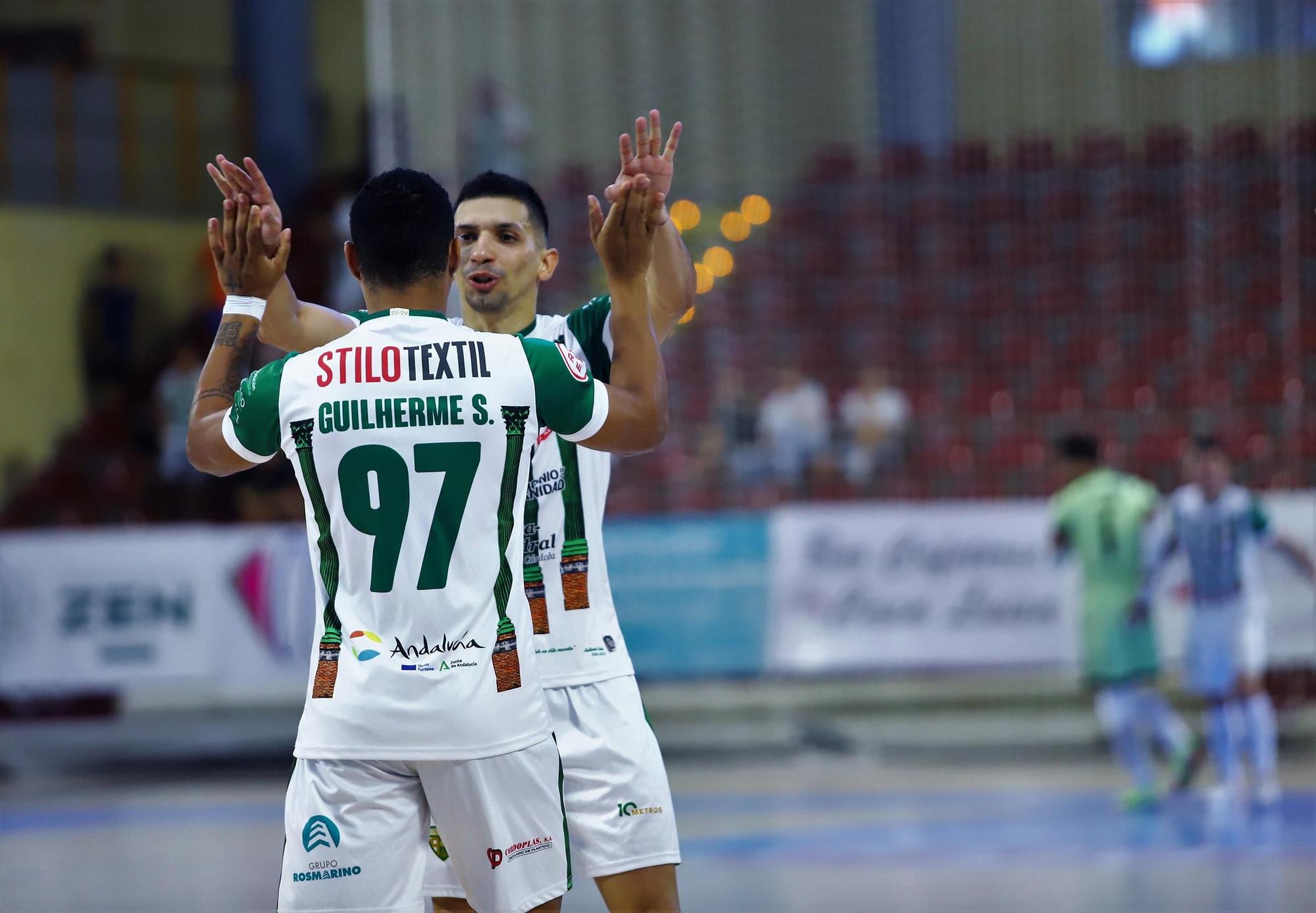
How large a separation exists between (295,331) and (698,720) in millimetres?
9437

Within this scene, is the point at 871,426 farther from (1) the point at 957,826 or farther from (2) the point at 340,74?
(2) the point at 340,74

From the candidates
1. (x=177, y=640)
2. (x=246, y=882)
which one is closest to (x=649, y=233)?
(x=246, y=882)

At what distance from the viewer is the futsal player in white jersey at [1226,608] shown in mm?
9906

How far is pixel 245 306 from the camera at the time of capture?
3340mm

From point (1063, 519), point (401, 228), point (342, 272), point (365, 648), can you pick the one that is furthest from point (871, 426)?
point (365, 648)

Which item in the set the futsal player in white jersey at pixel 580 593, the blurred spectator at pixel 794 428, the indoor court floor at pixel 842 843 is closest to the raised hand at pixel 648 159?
the futsal player in white jersey at pixel 580 593

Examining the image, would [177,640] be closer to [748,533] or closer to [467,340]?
[748,533]

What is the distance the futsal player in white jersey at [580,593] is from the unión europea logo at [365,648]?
0.93 meters

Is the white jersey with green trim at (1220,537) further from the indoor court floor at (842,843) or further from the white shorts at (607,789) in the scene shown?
the white shorts at (607,789)

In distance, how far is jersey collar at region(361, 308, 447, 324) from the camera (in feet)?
10.4

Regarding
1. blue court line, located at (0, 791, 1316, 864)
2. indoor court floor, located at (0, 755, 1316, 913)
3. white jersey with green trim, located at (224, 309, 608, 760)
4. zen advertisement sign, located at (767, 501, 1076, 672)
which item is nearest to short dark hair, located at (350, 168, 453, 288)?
white jersey with green trim, located at (224, 309, 608, 760)

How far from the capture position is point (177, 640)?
466 inches

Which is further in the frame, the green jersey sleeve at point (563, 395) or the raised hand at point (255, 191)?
the raised hand at point (255, 191)

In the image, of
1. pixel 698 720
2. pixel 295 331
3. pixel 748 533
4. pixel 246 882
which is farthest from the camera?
pixel 698 720
